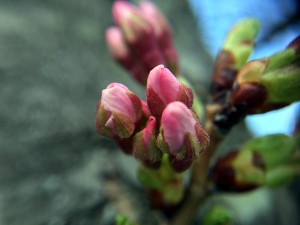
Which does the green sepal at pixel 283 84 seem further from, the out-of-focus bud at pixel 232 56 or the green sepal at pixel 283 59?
the out-of-focus bud at pixel 232 56

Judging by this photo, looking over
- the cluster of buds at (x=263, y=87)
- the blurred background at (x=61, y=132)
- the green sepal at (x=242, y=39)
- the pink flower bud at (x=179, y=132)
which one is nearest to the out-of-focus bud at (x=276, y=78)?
the cluster of buds at (x=263, y=87)

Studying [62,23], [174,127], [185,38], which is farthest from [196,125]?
[185,38]

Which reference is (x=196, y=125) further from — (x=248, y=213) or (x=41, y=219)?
(x=248, y=213)

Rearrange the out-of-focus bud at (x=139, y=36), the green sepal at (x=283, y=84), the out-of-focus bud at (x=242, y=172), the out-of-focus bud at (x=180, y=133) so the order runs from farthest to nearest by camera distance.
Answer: the out-of-focus bud at (x=139, y=36), the out-of-focus bud at (x=242, y=172), the green sepal at (x=283, y=84), the out-of-focus bud at (x=180, y=133)

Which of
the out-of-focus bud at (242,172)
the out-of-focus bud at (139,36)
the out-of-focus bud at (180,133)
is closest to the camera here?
the out-of-focus bud at (180,133)

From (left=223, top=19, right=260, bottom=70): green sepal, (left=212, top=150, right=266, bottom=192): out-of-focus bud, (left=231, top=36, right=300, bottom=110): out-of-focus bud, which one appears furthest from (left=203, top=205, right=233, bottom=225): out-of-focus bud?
(left=223, top=19, right=260, bottom=70): green sepal

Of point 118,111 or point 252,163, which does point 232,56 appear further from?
point 118,111

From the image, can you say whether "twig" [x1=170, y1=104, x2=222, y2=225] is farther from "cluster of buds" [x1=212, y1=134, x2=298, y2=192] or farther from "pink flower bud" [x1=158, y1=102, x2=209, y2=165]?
"pink flower bud" [x1=158, y1=102, x2=209, y2=165]
